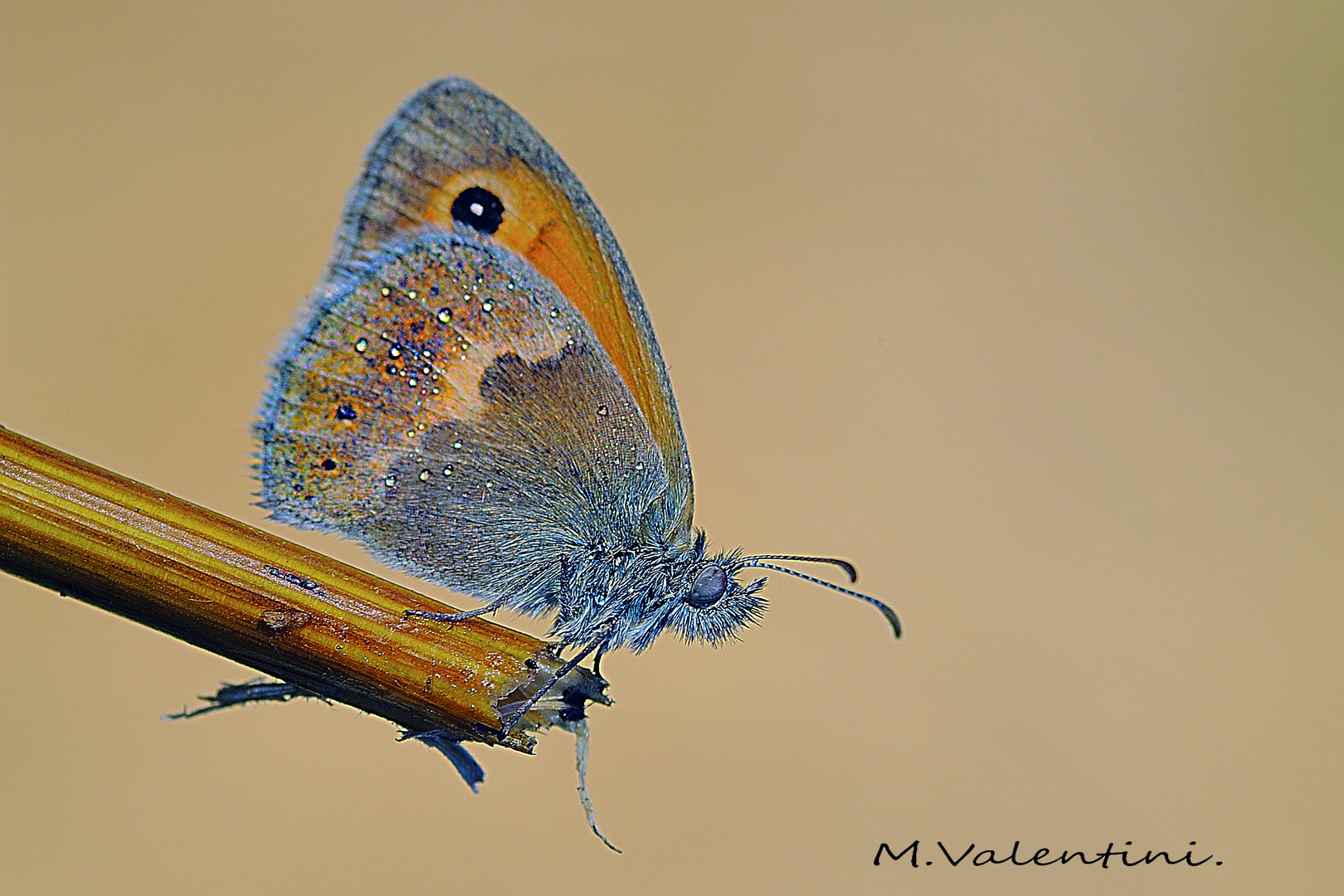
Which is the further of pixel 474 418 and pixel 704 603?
pixel 474 418

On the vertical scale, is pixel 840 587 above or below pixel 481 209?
below

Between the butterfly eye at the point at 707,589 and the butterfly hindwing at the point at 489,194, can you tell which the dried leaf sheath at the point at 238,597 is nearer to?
the butterfly eye at the point at 707,589

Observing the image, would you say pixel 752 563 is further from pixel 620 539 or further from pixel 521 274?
pixel 521 274

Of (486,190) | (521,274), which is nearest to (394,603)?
(521,274)

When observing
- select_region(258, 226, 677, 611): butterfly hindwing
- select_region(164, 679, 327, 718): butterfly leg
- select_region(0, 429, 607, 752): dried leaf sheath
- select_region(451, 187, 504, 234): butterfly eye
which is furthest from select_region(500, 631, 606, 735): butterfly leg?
select_region(451, 187, 504, 234): butterfly eye

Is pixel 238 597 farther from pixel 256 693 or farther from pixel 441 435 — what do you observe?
pixel 441 435

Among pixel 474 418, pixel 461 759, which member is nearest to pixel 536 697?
pixel 461 759

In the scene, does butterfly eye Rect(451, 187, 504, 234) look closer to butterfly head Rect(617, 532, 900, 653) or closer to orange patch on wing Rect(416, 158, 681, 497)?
orange patch on wing Rect(416, 158, 681, 497)
